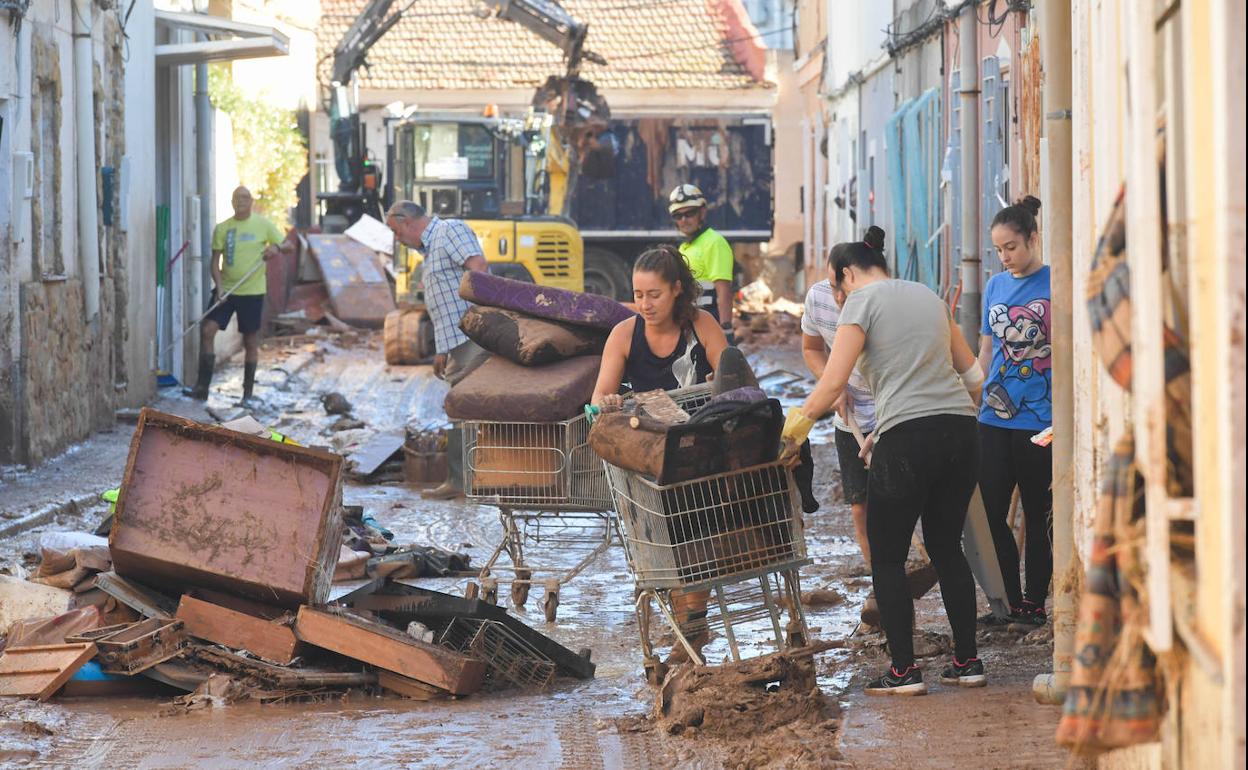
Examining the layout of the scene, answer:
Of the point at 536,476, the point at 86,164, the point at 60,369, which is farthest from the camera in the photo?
the point at 86,164

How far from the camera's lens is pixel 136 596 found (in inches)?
253

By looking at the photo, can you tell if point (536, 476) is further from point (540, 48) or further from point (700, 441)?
point (540, 48)

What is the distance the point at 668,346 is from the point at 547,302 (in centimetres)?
132

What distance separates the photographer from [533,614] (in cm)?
764

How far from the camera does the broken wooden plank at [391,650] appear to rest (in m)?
6.01

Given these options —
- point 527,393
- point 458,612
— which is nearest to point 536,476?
point 527,393

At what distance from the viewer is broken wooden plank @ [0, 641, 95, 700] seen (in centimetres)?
589

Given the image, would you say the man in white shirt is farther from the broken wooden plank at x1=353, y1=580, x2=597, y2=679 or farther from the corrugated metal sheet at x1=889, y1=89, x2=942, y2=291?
the corrugated metal sheet at x1=889, y1=89, x2=942, y2=291

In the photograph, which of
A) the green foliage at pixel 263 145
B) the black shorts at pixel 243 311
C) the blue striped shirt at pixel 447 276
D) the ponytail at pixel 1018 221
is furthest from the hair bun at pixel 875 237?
the green foliage at pixel 263 145

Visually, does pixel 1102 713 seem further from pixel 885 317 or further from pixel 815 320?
pixel 815 320

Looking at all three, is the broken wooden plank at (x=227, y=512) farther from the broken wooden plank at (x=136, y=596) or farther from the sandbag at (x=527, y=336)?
the sandbag at (x=527, y=336)

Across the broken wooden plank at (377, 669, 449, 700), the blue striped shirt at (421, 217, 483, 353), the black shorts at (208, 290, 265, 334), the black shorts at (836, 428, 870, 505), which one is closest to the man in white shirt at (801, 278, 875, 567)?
the black shorts at (836, 428, 870, 505)

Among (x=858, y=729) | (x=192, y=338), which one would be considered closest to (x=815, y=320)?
(x=858, y=729)

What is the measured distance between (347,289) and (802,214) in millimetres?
12587
